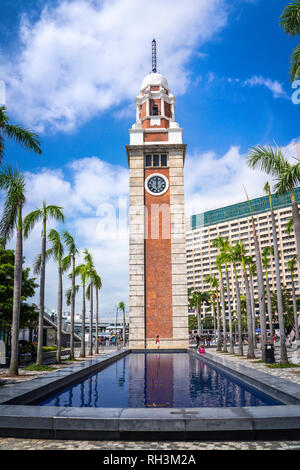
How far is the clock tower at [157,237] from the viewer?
39812 mm

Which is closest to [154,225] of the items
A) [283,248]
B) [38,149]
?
[38,149]

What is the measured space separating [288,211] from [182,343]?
11005cm

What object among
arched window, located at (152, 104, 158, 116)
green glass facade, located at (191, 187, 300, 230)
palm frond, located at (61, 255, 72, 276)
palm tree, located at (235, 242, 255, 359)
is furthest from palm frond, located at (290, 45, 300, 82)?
green glass facade, located at (191, 187, 300, 230)

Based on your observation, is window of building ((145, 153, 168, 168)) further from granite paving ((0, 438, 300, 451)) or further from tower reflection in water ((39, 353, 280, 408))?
granite paving ((0, 438, 300, 451))

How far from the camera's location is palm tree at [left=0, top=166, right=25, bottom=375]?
17.4 metres

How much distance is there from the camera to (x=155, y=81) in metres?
49.9

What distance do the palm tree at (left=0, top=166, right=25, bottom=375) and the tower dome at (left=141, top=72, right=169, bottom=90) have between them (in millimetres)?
→ 36556

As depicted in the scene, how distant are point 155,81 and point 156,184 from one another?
15895 millimetres

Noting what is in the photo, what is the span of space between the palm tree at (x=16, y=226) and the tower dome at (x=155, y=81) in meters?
36.6

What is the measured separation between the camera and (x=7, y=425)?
7496 millimetres

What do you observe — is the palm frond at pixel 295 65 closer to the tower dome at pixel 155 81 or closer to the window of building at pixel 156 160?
the window of building at pixel 156 160

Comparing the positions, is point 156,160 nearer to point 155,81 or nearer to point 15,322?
point 155,81

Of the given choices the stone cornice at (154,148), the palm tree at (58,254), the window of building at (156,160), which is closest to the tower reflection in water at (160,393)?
the palm tree at (58,254)

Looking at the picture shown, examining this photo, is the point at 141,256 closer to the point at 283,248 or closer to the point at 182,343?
the point at 182,343
